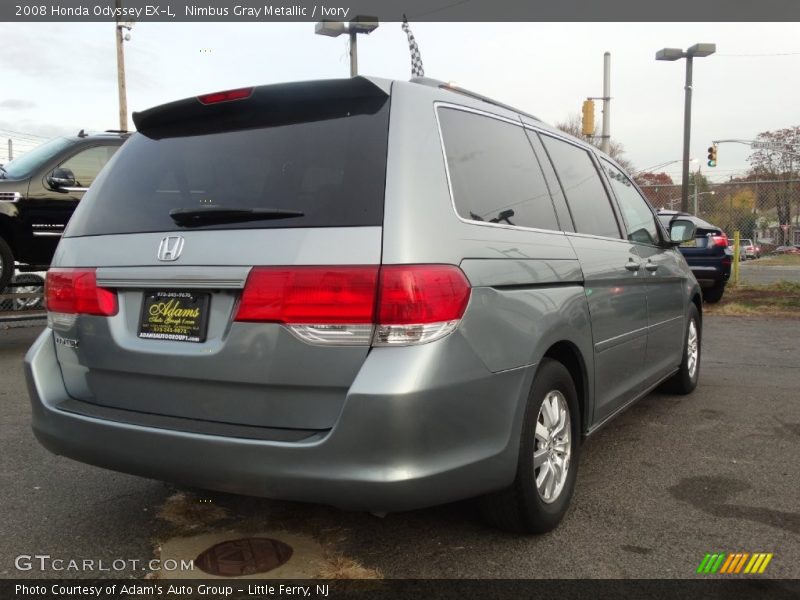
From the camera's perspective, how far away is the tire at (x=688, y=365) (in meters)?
5.32

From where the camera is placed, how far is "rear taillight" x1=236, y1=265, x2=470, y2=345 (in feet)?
7.29

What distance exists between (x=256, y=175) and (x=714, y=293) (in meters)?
11.1

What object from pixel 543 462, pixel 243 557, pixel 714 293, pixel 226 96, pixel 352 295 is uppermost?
pixel 226 96

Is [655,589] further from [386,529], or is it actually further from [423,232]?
[423,232]

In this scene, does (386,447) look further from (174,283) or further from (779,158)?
(779,158)

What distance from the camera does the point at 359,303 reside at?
2.23m

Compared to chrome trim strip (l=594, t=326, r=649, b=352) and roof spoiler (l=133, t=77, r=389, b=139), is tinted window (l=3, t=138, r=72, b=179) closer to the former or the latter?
roof spoiler (l=133, t=77, r=389, b=139)

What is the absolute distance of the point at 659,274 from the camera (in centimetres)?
454

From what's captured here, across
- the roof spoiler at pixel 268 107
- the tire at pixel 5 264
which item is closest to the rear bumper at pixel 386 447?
the roof spoiler at pixel 268 107

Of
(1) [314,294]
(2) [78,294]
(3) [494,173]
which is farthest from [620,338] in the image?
(2) [78,294]

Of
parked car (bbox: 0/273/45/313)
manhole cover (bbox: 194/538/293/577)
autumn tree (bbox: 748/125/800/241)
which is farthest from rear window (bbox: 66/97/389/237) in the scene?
autumn tree (bbox: 748/125/800/241)

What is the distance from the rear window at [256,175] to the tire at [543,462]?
1026 mm

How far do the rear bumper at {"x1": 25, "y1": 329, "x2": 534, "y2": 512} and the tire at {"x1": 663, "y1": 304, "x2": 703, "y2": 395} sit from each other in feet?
10.7

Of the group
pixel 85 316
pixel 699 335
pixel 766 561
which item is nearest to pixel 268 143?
pixel 85 316
